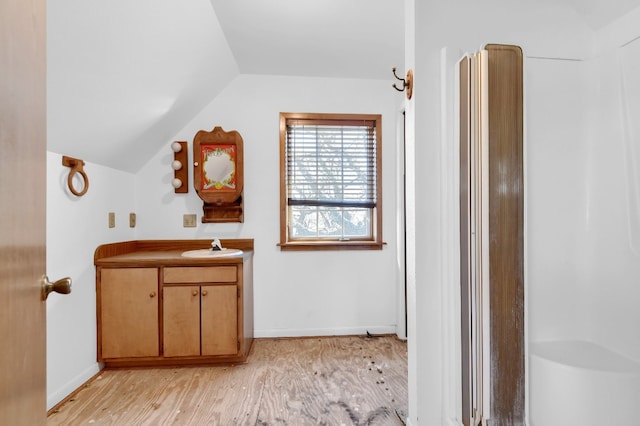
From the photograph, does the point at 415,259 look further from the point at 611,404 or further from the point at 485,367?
the point at 611,404

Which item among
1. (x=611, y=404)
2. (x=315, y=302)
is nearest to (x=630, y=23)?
(x=611, y=404)

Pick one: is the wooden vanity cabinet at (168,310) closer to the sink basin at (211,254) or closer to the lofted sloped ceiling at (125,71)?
the sink basin at (211,254)

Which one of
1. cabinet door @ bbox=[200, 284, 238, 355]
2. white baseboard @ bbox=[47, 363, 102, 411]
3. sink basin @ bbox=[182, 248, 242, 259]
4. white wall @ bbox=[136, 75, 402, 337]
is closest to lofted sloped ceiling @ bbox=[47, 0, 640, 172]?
white wall @ bbox=[136, 75, 402, 337]

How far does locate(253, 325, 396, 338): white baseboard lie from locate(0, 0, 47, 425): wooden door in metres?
2.03

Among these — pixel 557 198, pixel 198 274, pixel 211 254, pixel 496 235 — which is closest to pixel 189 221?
pixel 211 254

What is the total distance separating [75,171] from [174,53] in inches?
38.4

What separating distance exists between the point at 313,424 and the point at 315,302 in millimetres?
1174

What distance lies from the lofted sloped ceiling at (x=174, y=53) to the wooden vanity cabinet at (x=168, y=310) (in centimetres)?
88

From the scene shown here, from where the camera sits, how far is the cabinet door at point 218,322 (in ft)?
7.06

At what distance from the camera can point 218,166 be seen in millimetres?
2559

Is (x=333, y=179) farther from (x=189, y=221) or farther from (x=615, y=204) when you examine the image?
(x=615, y=204)

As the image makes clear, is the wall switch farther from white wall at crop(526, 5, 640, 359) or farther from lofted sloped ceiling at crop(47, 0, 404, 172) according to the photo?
white wall at crop(526, 5, 640, 359)

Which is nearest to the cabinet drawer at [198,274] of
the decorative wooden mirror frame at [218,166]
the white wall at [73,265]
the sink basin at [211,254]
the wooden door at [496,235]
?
the sink basin at [211,254]

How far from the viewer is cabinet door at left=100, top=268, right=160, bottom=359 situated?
6.91ft
